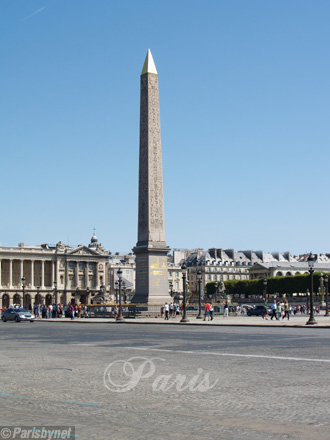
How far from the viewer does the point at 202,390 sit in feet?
33.7

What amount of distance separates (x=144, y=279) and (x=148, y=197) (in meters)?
6.80

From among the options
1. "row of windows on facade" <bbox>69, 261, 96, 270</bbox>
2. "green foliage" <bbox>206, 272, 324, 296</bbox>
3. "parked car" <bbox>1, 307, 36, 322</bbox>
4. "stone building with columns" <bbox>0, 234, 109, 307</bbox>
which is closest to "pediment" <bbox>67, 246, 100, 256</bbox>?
"stone building with columns" <bbox>0, 234, 109, 307</bbox>

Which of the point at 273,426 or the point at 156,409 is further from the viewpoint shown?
the point at 156,409

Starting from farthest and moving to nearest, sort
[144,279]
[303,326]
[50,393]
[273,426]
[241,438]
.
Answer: [144,279] < [303,326] < [50,393] < [273,426] < [241,438]

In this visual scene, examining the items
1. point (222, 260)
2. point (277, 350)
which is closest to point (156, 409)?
point (277, 350)

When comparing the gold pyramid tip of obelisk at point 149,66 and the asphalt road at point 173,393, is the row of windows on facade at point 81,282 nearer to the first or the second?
the gold pyramid tip of obelisk at point 149,66

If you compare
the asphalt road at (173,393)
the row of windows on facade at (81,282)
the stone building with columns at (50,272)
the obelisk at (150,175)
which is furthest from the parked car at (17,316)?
the row of windows on facade at (81,282)

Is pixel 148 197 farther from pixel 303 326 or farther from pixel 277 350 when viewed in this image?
pixel 277 350

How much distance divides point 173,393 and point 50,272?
139m

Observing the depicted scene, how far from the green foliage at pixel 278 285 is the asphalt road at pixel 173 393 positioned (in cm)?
11062

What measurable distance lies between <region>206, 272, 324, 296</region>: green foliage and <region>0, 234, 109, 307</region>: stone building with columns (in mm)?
31278

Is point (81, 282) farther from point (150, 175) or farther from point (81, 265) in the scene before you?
point (150, 175)

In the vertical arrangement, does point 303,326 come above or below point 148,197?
below

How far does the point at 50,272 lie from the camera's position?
146250 mm
